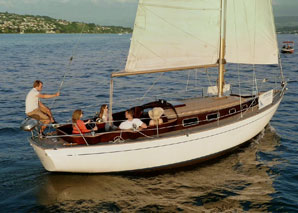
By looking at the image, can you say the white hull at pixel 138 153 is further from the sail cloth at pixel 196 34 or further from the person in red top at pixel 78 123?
the sail cloth at pixel 196 34

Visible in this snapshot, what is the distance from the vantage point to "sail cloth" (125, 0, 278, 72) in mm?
13086

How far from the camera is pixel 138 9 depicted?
41.7 ft

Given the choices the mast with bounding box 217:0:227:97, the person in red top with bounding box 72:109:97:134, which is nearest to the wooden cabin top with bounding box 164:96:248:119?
the mast with bounding box 217:0:227:97

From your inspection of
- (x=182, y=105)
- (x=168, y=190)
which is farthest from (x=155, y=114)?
(x=168, y=190)

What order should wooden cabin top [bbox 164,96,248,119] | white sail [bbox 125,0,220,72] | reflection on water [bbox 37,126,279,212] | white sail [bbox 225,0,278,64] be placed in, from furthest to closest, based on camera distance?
white sail [bbox 225,0,278,64] < wooden cabin top [bbox 164,96,248,119] < white sail [bbox 125,0,220,72] < reflection on water [bbox 37,126,279,212]

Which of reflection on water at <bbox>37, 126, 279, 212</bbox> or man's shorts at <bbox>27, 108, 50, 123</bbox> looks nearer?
reflection on water at <bbox>37, 126, 279, 212</bbox>

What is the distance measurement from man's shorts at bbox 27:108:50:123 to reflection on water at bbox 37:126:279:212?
7.33ft

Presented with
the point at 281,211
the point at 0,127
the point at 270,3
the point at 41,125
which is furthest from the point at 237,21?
the point at 0,127

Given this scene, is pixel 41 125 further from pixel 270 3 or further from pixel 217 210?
pixel 270 3

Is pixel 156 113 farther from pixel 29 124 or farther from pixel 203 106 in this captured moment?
pixel 29 124

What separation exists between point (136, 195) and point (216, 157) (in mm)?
4672

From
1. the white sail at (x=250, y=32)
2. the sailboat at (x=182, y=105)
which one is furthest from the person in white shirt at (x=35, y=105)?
the white sail at (x=250, y=32)

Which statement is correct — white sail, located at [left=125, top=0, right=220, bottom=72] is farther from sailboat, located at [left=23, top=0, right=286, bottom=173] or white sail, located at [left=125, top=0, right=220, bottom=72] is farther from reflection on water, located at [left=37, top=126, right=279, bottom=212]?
reflection on water, located at [left=37, top=126, right=279, bottom=212]

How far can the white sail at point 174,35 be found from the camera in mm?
13016
